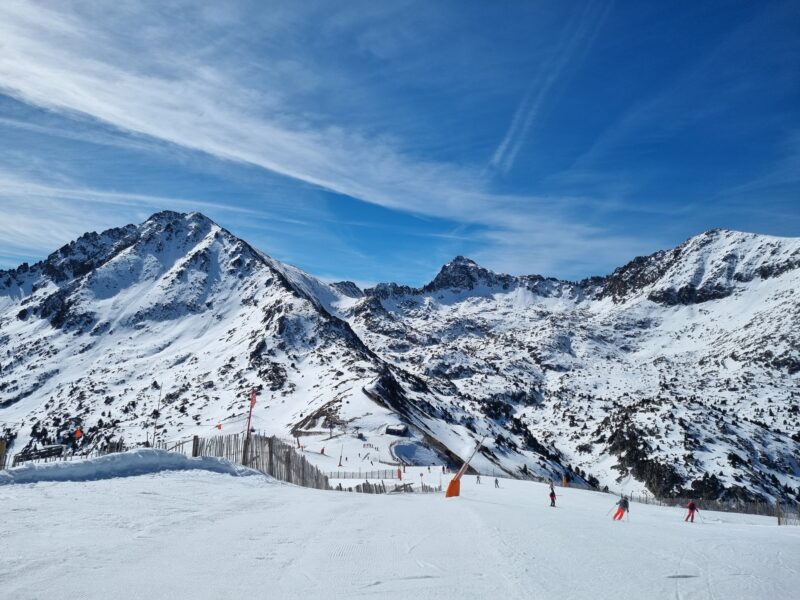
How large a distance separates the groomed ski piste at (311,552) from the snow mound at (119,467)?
0.07 meters

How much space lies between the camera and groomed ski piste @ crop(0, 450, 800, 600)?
7648 millimetres

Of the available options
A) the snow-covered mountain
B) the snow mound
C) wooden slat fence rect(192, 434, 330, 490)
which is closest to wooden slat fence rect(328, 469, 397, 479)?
wooden slat fence rect(192, 434, 330, 490)

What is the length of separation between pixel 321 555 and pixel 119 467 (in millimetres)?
11885

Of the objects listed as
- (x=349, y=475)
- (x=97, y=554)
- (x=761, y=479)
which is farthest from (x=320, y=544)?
(x=761, y=479)

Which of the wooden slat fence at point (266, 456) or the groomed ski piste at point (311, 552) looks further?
the wooden slat fence at point (266, 456)

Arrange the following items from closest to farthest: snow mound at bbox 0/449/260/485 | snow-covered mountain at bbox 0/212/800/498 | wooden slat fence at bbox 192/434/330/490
Answer: snow mound at bbox 0/449/260/485 < wooden slat fence at bbox 192/434/330/490 < snow-covered mountain at bbox 0/212/800/498

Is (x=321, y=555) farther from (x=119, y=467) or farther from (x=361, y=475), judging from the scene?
(x=361, y=475)

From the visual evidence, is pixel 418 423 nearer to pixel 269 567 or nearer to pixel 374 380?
pixel 374 380

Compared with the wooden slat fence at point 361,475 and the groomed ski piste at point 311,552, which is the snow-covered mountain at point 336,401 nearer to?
the wooden slat fence at point 361,475

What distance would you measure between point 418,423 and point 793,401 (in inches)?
5595

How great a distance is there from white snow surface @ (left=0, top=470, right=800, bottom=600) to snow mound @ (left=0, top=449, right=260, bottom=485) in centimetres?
86

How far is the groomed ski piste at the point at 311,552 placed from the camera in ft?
25.1

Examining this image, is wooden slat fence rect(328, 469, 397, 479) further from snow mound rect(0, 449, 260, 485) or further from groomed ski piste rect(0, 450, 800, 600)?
groomed ski piste rect(0, 450, 800, 600)

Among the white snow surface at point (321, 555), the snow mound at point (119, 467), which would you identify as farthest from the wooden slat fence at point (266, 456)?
the white snow surface at point (321, 555)
